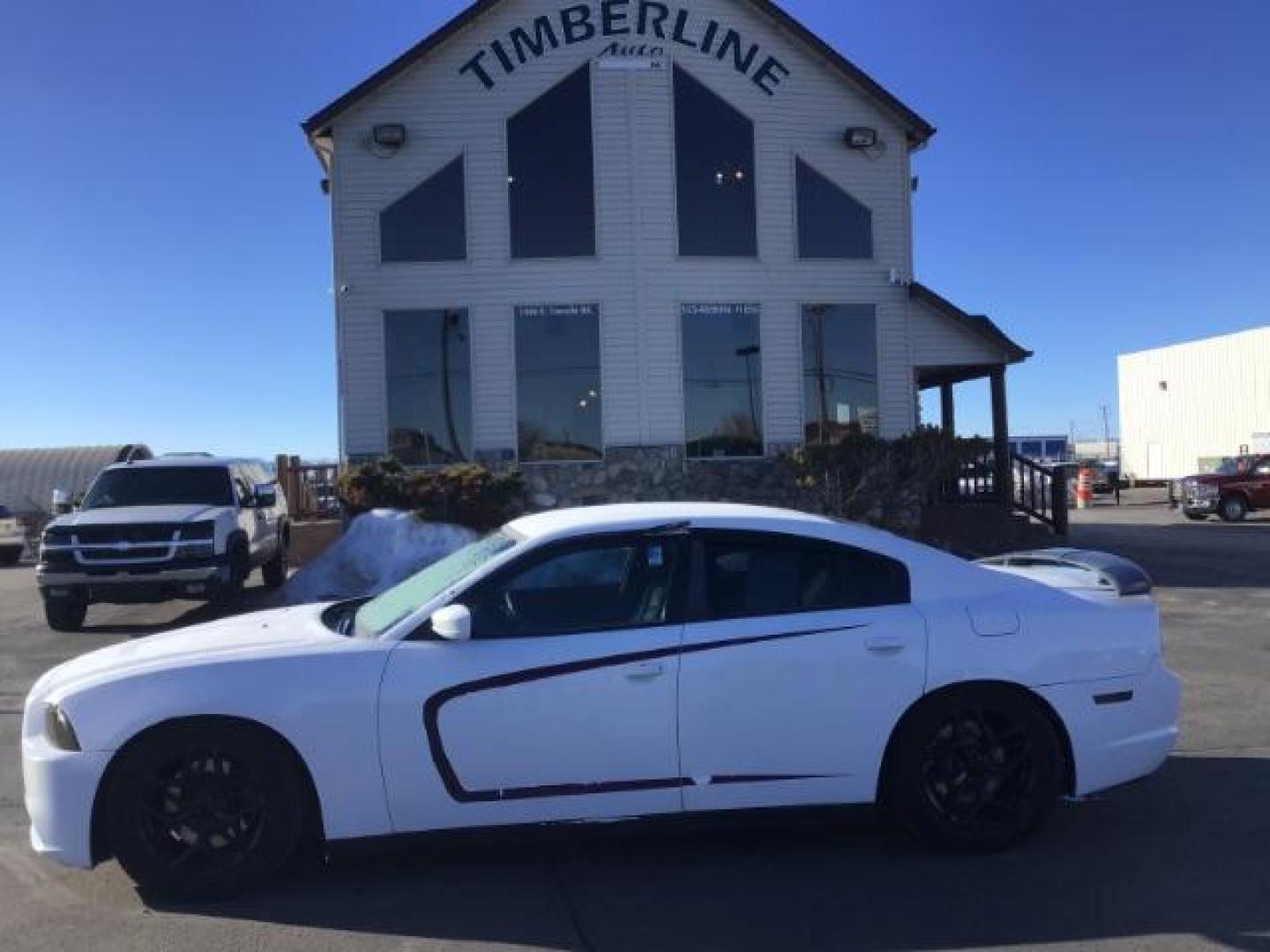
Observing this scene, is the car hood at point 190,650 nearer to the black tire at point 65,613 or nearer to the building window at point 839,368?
the black tire at point 65,613

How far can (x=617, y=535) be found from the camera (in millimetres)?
4918

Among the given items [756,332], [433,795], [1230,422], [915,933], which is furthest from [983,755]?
[1230,422]

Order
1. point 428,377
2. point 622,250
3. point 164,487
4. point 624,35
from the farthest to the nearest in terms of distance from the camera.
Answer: point 624,35, point 622,250, point 428,377, point 164,487

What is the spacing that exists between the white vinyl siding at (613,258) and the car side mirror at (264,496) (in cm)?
249

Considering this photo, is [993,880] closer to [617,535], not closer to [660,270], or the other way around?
[617,535]

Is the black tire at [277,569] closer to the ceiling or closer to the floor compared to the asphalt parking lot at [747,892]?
closer to the ceiling

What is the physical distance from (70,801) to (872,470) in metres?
13.2

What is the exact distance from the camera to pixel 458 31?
1708cm

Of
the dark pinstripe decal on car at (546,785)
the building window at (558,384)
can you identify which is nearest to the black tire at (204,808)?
the dark pinstripe decal on car at (546,785)

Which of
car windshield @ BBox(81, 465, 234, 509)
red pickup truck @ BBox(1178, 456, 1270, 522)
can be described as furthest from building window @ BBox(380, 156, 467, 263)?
red pickup truck @ BBox(1178, 456, 1270, 522)

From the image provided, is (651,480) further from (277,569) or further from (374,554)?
(277,569)

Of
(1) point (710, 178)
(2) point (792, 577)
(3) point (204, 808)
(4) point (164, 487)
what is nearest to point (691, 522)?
(2) point (792, 577)

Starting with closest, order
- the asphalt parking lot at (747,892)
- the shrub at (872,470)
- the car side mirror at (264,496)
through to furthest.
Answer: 1. the asphalt parking lot at (747,892)
2. the car side mirror at (264,496)
3. the shrub at (872,470)

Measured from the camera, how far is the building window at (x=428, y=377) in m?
16.9
